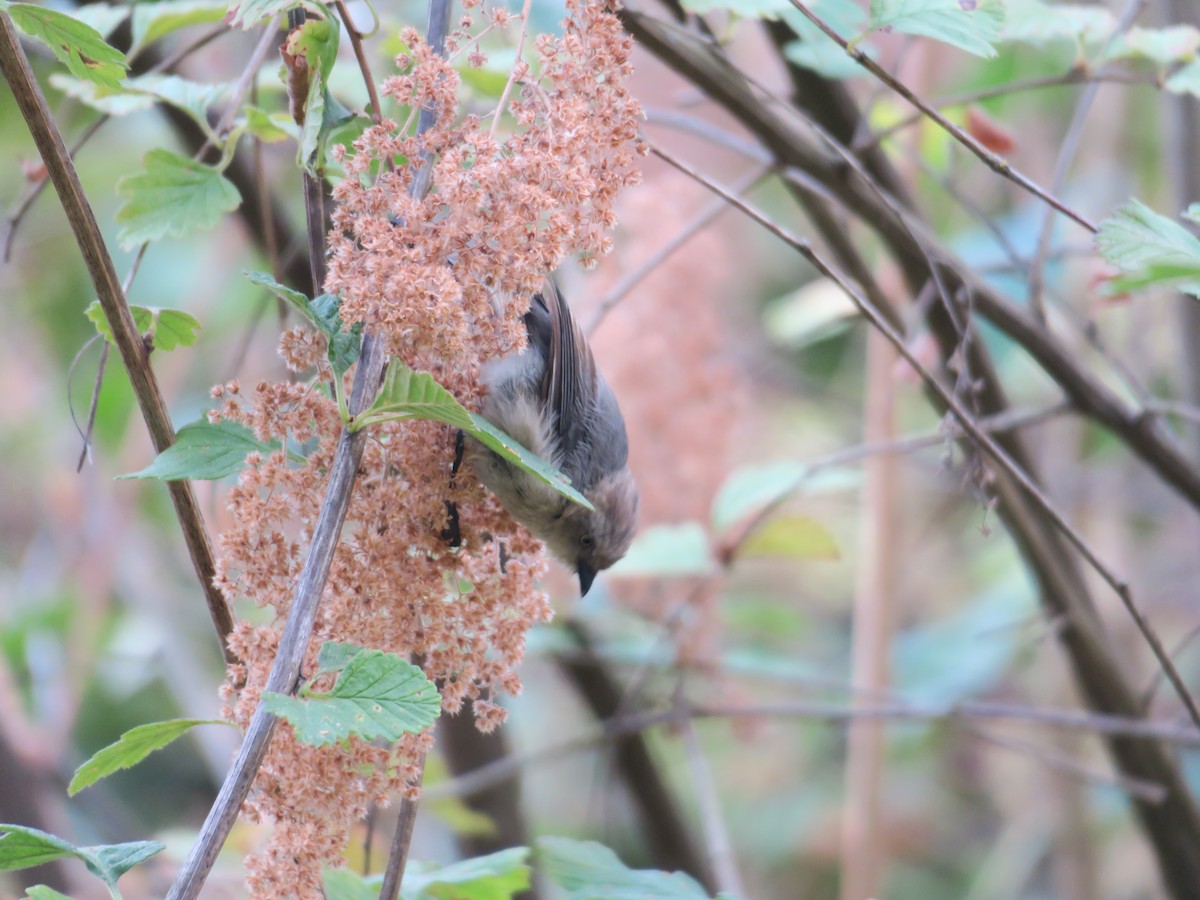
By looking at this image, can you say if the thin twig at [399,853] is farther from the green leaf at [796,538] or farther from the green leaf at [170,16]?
the green leaf at [796,538]

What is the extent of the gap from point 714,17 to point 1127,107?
70.7 inches

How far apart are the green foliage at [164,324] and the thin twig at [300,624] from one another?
0.23m

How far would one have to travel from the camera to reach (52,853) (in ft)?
2.93

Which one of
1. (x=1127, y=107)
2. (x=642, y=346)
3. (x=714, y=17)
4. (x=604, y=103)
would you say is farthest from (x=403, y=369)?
(x=1127, y=107)

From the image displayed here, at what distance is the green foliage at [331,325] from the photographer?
0.89 metres

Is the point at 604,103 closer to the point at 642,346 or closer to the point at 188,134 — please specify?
the point at 188,134

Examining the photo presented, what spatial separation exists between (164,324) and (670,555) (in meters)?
1.54

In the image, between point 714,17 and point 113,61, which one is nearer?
point 113,61

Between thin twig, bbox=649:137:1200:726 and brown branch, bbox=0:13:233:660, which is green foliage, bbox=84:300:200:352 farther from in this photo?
thin twig, bbox=649:137:1200:726

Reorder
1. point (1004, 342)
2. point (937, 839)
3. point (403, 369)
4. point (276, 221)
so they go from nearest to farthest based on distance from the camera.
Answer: point (403, 369), point (276, 221), point (1004, 342), point (937, 839)

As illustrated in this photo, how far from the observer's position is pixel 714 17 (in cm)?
323

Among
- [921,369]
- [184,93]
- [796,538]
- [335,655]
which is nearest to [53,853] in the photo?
[335,655]

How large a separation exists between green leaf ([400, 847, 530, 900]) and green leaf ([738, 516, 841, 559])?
1.46m

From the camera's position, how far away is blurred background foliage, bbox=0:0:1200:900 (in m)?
2.67
